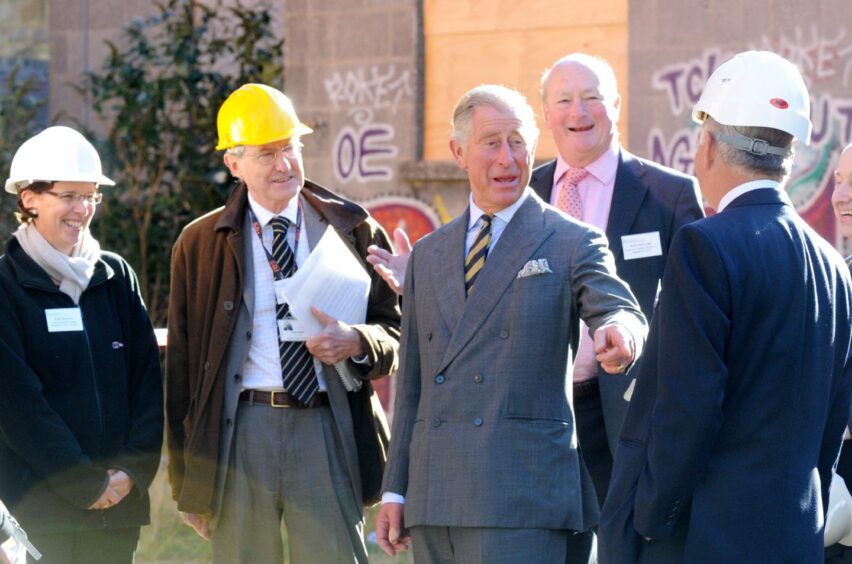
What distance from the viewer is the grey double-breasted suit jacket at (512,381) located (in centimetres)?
400

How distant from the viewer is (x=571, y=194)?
5156 millimetres

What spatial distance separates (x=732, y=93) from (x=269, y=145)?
217 cm

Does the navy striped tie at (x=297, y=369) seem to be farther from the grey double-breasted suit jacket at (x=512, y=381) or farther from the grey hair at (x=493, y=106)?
the grey hair at (x=493, y=106)

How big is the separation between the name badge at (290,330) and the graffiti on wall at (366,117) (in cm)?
377

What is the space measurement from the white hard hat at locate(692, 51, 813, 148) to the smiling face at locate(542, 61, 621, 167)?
1.50 m

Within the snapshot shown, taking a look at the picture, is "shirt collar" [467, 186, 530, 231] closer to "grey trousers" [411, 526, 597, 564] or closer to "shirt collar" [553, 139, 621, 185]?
"shirt collar" [553, 139, 621, 185]

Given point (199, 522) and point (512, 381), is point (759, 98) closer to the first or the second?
point (512, 381)

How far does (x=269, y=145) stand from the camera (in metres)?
5.16

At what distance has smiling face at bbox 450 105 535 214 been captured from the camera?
4.27 m

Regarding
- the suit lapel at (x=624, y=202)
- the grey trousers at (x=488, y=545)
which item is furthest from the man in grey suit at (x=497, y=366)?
the suit lapel at (x=624, y=202)

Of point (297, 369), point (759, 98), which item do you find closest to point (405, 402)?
point (297, 369)

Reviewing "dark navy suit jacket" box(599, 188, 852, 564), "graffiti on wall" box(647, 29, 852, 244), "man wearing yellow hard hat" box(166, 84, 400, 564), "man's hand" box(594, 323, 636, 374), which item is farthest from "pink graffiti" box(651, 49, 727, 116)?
"dark navy suit jacket" box(599, 188, 852, 564)

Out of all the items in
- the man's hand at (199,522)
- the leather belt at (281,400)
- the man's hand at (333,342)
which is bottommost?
the man's hand at (199,522)

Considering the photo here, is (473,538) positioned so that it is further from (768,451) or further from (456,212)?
(456,212)
